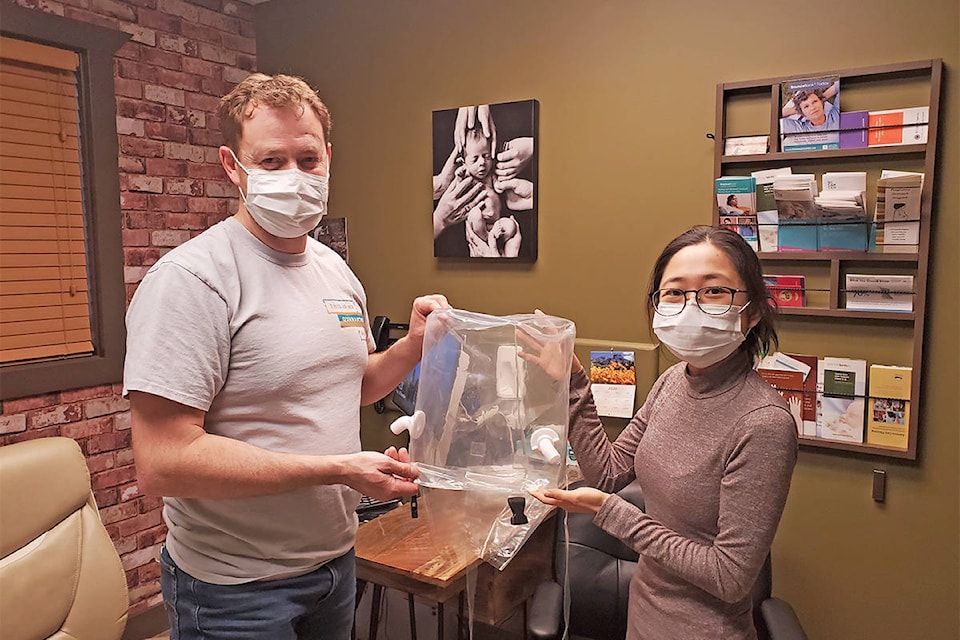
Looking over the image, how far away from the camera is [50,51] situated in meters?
2.49

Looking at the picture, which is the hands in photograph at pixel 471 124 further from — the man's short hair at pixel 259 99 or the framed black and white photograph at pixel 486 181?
the man's short hair at pixel 259 99

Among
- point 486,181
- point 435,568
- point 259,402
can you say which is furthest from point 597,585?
point 486,181

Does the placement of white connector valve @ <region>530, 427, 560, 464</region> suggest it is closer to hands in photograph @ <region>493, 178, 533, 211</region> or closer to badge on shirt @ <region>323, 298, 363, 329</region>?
badge on shirt @ <region>323, 298, 363, 329</region>

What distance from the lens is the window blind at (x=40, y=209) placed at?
2426mm

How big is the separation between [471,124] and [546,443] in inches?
68.1

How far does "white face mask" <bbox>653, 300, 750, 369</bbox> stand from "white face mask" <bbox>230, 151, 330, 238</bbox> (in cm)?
72

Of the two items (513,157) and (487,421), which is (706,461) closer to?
(487,421)

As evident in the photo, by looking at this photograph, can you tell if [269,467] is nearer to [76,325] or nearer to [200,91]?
[76,325]

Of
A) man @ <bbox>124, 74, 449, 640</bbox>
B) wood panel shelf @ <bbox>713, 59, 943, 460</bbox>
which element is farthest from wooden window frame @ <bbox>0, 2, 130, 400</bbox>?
wood panel shelf @ <bbox>713, 59, 943, 460</bbox>

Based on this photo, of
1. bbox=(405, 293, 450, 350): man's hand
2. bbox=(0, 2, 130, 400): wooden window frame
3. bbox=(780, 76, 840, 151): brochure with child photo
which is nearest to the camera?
bbox=(405, 293, 450, 350): man's hand

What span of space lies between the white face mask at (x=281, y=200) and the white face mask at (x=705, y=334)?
722 mm

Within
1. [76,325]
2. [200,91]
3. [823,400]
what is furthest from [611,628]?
[200,91]

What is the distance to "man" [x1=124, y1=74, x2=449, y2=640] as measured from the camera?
1.12 meters

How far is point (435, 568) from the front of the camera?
6.32 feet
